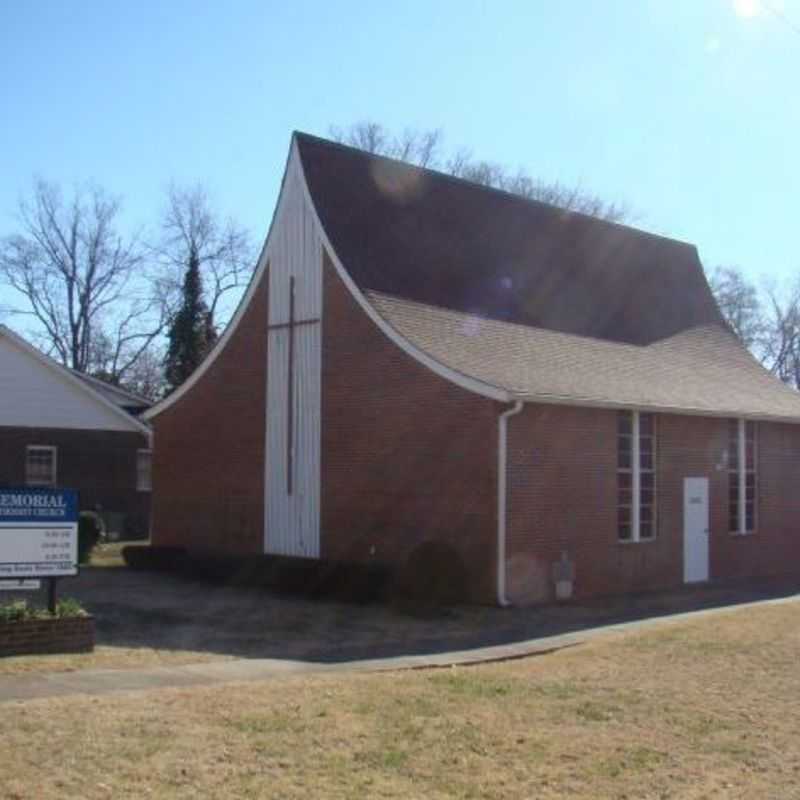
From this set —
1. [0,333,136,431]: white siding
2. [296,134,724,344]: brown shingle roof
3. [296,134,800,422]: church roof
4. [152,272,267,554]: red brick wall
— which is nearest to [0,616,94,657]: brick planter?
[296,134,800,422]: church roof

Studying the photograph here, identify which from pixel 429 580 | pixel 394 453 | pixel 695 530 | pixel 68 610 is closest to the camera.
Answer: pixel 68 610

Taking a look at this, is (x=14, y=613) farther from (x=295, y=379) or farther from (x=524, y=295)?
(x=524, y=295)

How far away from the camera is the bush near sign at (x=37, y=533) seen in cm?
1317

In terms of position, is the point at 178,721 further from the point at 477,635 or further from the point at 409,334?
the point at 409,334

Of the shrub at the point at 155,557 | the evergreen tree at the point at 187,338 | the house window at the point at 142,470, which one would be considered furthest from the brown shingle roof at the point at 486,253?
the evergreen tree at the point at 187,338

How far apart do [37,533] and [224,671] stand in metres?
3.14

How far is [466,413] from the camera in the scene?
19391mm

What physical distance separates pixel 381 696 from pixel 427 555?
8.04m

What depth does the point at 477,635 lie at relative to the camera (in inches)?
609

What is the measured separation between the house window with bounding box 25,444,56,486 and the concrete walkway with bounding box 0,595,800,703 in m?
23.1

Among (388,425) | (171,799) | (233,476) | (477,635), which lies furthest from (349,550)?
(171,799)

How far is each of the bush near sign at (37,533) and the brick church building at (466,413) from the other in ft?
24.8

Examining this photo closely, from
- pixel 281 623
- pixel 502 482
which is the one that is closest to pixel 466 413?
pixel 502 482

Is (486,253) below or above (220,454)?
above
